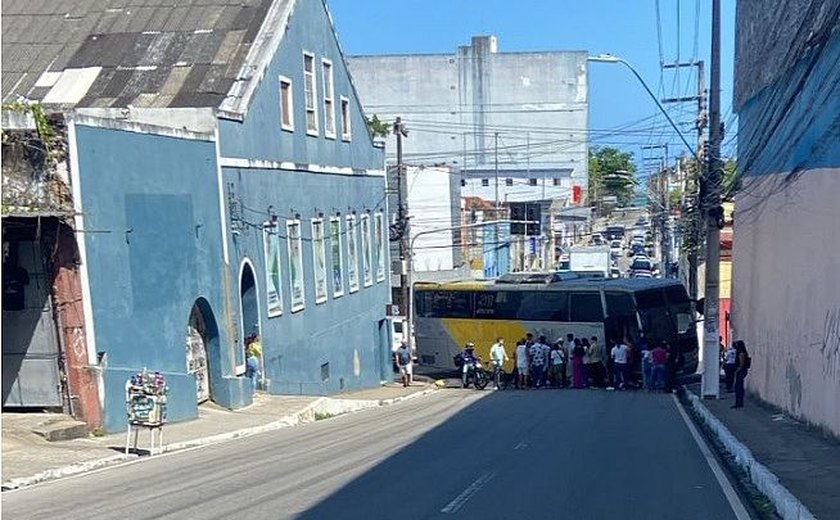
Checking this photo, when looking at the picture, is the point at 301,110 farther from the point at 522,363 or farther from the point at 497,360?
the point at 522,363

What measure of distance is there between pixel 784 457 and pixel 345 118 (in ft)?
71.5

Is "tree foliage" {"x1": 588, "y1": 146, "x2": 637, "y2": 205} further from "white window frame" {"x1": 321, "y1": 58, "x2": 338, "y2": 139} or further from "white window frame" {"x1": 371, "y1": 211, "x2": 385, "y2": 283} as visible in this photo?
"white window frame" {"x1": 321, "y1": 58, "x2": 338, "y2": 139}

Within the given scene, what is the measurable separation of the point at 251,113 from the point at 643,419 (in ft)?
36.7

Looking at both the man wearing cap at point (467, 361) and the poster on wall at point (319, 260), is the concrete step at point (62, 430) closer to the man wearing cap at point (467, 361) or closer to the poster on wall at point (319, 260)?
the poster on wall at point (319, 260)

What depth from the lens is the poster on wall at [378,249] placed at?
36.9m

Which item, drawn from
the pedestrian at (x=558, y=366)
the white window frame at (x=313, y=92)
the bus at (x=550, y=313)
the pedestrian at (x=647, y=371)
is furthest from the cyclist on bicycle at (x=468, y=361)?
the white window frame at (x=313, y=92)

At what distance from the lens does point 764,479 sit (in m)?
11.4

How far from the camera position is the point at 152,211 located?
63.2ft

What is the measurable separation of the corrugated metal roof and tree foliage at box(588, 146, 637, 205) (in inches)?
2802

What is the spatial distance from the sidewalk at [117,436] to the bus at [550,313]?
12279mm

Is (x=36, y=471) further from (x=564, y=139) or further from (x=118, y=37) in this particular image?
(x=564, y=139)

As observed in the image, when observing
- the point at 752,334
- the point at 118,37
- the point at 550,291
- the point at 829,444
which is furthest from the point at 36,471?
the point at 550,291

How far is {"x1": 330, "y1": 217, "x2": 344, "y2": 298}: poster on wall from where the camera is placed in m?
31.7

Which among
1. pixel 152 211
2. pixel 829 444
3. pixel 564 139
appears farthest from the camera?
pixel 564 139
